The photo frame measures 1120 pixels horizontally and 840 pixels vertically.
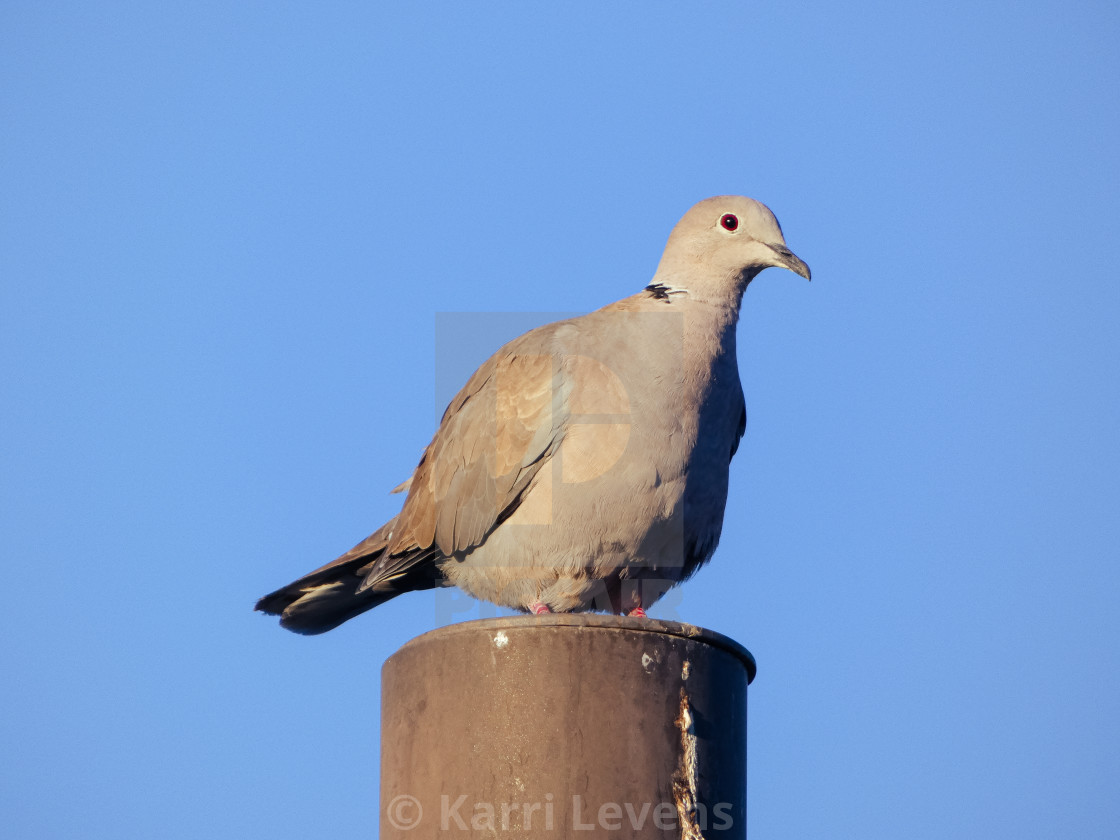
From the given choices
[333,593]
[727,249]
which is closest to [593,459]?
[727,249]

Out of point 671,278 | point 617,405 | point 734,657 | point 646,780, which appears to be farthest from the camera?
point 671,278

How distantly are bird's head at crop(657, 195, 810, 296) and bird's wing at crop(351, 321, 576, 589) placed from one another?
2.21 feet

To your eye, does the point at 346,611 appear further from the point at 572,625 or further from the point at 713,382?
the point at 572,625

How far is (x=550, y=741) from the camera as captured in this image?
4129 mm

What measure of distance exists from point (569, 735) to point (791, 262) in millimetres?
3062

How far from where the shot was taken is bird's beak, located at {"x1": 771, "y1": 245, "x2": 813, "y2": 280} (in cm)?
645

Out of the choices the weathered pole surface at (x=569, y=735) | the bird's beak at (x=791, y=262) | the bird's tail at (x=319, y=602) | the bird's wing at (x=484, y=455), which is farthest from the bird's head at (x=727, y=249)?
the weathered pole surface at (x=569, y=735)

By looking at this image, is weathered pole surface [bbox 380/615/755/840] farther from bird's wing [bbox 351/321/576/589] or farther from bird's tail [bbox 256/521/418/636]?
bird's tail [bbox 256/521/418/636]

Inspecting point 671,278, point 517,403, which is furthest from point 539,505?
point 671,278

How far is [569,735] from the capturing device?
414 centimetres

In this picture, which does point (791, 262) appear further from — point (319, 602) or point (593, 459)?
point (319, 602)

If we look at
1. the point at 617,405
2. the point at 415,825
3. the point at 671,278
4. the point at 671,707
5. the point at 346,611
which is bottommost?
the point at 415,825

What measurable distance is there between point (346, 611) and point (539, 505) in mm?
1413

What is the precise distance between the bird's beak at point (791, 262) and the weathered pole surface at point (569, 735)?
2498mm
